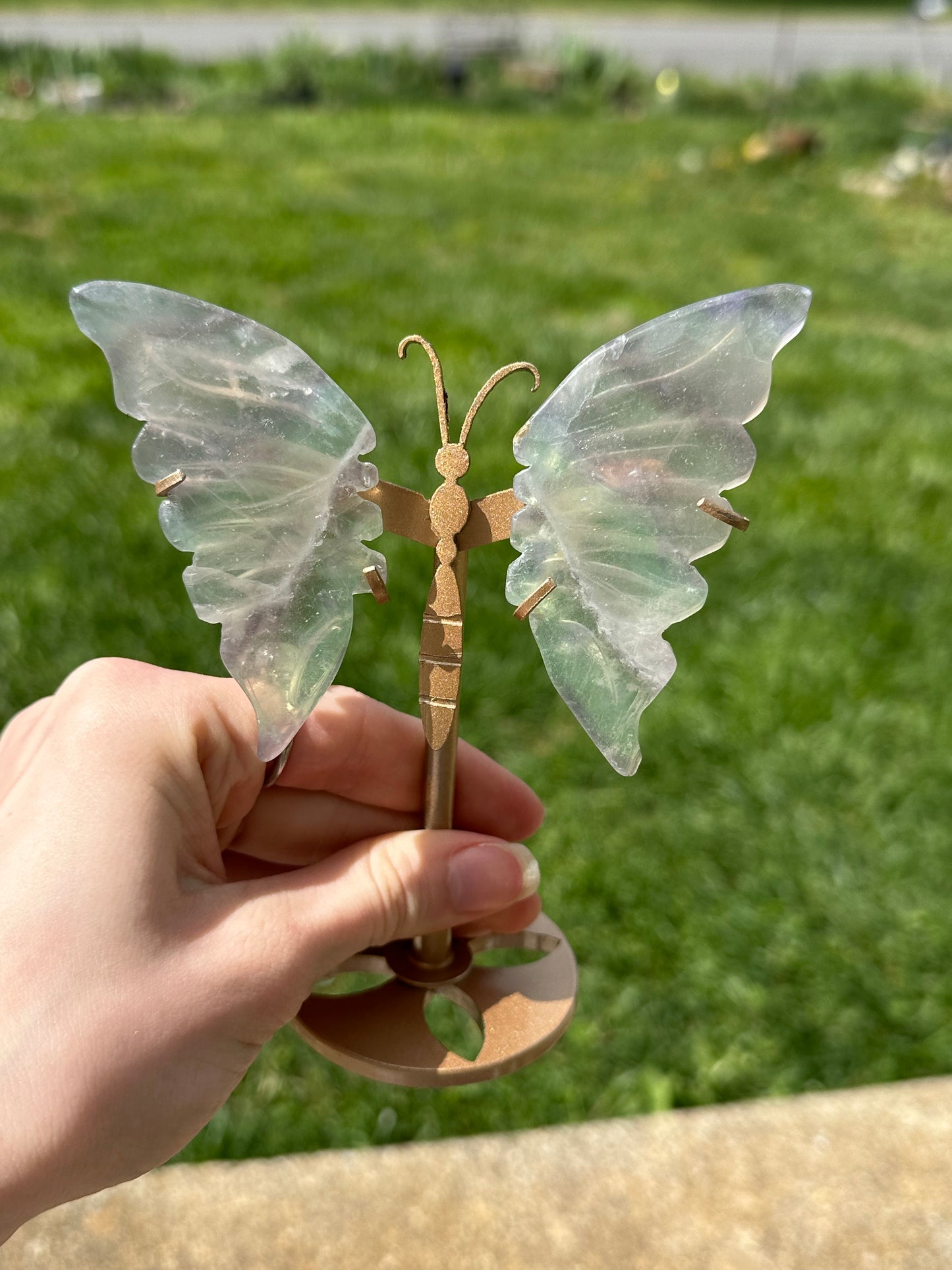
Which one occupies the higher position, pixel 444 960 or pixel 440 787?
pixel 440 787

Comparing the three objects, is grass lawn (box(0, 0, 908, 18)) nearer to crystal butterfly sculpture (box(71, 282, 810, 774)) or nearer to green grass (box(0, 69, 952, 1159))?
green grass (box(0, 69, 952, 1159))

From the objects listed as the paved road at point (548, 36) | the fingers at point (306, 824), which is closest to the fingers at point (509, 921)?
the fingers at point (306, 824)

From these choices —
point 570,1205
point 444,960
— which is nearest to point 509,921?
point 444,960

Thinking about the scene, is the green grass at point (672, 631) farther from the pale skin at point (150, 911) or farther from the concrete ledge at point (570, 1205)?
the pale skin at point (150, 911)

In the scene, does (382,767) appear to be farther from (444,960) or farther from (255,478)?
(255,478)

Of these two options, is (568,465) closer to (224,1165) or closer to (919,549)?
(224,1165)

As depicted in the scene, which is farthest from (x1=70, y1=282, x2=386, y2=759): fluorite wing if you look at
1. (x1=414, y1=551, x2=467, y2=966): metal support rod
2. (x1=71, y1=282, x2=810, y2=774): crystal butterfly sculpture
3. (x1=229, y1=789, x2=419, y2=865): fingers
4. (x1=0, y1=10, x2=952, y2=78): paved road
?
(x1=0, y1=10, x2=952, y2=78): paved road
